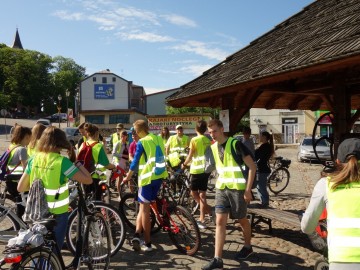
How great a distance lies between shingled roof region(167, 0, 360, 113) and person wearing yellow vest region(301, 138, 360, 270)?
6.80 feet

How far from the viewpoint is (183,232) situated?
5.98 m

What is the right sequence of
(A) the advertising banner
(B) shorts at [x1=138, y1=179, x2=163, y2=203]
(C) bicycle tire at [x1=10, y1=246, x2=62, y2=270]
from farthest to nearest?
1. (A) the advertising banner
2. (B) shorts at [x1=138, y1=179, x2=163, y2=203]
3. (C) bicycle tire at [x1=10, y1=246, x2=62, y2=270]

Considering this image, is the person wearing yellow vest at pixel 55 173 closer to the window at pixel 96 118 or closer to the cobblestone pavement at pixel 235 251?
the cobblestone pavement at pixel 235 251

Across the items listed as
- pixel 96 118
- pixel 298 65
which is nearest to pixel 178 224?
pixel 298 65

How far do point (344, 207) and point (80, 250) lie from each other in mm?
3055

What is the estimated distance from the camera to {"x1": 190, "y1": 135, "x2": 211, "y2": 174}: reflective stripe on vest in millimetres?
7871

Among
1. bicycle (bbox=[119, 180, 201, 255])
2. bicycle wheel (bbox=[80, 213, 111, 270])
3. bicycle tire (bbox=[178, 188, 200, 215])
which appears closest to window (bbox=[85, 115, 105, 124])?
bicycle tire (bbox=[178, 188, 200, 215])

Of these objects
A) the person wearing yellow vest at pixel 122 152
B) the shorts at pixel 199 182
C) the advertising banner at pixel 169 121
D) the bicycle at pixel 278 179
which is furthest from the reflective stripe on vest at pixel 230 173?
the advertising banner at pixel 169 121

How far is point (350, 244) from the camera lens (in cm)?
245

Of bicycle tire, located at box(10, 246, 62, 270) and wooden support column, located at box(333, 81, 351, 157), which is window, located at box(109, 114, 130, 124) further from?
bicycle tire, located at box(10, 246, 62, 270)

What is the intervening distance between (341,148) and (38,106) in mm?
93372

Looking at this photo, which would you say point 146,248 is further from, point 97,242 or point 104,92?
point 104,92

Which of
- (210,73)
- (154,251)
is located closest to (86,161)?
(154,251)

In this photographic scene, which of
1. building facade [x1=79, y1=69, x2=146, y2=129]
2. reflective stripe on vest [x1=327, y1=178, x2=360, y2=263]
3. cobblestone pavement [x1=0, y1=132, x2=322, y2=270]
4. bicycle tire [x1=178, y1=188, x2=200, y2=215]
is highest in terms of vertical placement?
building facade [x1=79, y1=69, x2=146, y2=129]
